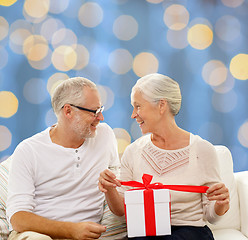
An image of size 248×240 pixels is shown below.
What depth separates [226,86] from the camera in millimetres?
2885

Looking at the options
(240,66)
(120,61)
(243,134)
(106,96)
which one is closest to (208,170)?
(106,96)

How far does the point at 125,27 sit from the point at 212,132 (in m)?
1.14

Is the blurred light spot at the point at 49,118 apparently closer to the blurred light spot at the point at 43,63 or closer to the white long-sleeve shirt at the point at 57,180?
the blurred light spot at the point at 43,63

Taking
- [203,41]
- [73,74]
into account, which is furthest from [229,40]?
[73,74]

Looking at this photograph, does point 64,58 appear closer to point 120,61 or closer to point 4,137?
point 120,61

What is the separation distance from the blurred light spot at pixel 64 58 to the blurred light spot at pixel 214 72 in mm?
1097

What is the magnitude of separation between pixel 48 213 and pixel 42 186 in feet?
0.48

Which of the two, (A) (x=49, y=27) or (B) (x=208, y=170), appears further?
(A) (x=49, y=27)

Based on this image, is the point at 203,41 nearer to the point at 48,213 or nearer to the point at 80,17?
the point at 80,17

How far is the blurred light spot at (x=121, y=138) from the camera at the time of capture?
2713 mm

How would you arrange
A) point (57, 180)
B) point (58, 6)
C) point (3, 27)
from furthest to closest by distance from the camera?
point (58, 6), point (3, 27), point (57, 180)

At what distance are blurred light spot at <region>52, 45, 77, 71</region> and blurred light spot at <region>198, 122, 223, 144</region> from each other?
47.4 inches

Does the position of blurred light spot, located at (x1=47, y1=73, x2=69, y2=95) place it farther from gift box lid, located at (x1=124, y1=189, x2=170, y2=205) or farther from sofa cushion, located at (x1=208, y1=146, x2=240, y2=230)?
gift box lid, located at (x1=124, y1=189, x2=170, y2=205)

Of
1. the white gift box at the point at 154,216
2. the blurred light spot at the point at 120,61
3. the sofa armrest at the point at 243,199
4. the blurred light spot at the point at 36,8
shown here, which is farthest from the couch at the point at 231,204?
the blurred light spot at the point at 36,8
